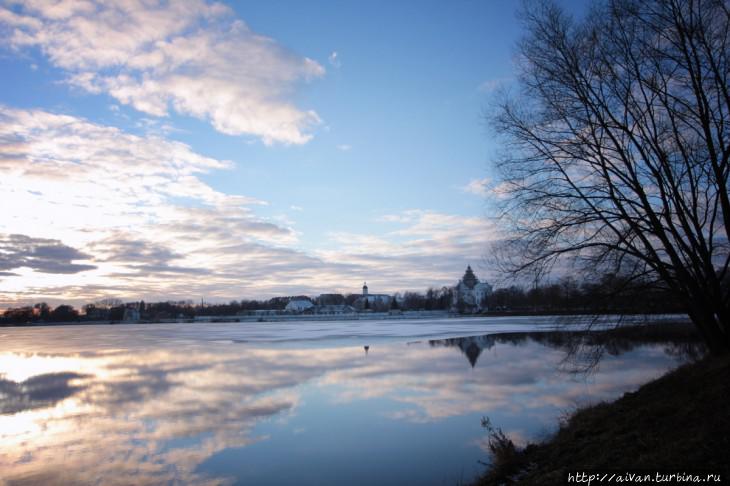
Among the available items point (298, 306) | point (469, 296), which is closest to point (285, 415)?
point (469, 296)

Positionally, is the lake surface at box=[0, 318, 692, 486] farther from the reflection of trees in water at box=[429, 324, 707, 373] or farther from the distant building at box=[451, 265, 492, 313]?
the distant building at box=[451, 265, 492, 313]

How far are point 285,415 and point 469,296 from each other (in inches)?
5338

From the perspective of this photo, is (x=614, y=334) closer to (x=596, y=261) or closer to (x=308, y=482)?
(x=596, y=261)

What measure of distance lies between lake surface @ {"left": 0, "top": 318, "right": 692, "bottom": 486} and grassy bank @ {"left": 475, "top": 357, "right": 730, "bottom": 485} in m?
0.87

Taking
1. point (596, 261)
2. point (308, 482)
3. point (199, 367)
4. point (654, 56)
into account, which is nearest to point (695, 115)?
point (654, 56)

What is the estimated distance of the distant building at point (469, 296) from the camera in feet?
437

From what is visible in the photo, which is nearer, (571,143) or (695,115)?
(695,115)

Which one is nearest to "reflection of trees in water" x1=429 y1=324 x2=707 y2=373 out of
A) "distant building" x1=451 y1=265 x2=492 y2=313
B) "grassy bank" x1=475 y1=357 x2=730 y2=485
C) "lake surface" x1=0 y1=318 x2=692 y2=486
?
"lake surface" x1=0 y1=318 x2=692 y2=486

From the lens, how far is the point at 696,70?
32.4 feet

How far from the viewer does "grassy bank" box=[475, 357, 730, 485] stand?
583 cm

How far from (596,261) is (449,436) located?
16.6ft

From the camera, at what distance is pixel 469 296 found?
14338cm

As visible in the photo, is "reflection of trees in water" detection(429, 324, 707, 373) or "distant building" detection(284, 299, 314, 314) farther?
"distant building" detection(284, 299, 314, 314)

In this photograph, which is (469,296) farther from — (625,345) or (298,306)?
(625,345)
